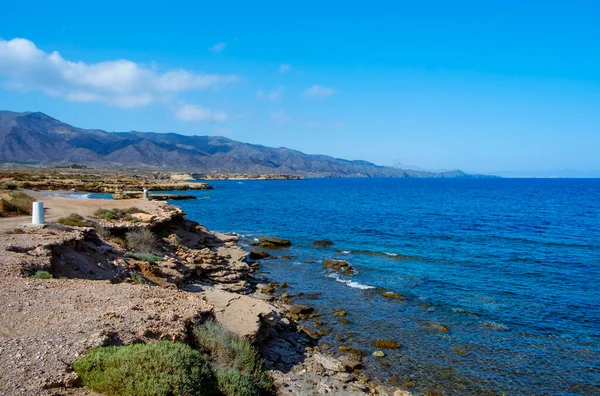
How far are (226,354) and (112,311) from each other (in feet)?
9.51

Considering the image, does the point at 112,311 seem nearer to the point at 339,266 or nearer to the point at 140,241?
the point at 140,241

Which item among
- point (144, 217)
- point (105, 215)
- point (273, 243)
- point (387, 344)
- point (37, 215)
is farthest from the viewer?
point (273, 243)

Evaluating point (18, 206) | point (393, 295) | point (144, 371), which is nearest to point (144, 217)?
point (18, 206)

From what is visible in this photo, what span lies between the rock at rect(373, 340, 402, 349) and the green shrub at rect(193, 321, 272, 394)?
6.38 metres

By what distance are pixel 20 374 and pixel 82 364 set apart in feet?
2.92

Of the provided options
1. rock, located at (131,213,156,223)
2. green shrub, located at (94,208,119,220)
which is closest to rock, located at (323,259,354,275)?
rock, located at (131,213,156,223)

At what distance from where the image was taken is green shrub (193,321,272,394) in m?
9.69

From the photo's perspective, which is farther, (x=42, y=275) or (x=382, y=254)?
(x=382, y=254)

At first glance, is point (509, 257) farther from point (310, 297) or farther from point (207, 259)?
→ point (207, 259)

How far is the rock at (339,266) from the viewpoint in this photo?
26.4 metres

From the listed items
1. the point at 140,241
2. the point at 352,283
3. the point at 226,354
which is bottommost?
the point at 352,283

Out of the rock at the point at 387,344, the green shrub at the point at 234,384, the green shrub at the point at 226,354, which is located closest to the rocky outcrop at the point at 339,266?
the rock at the point at 387,344

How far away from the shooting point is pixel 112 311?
996cm

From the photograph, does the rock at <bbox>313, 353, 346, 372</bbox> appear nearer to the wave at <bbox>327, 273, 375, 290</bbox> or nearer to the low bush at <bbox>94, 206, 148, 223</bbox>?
the wave at <bbox>327, 273, 375, 290</bbox>
